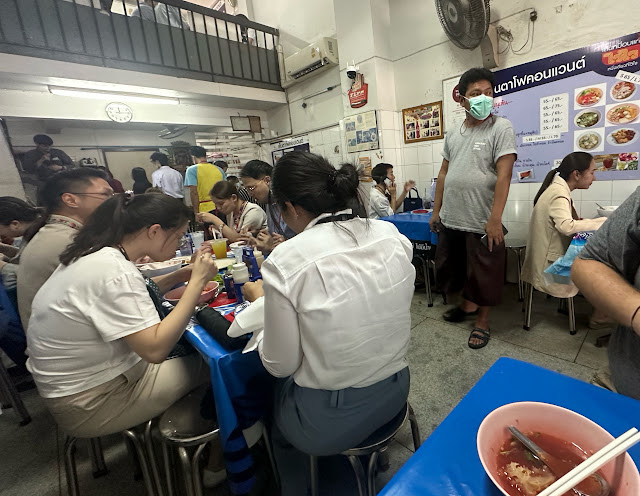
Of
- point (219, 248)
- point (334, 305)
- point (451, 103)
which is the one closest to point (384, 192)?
point (451, 103)

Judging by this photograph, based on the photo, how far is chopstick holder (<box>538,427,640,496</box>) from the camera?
1.14ft

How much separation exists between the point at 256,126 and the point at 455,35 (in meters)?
3.71

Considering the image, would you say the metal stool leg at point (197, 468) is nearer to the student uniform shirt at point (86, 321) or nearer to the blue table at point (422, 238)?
the student uniform shirt at point (86, 321)

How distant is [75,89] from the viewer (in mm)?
3818

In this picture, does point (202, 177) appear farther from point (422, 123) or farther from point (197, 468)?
point (197, 468)

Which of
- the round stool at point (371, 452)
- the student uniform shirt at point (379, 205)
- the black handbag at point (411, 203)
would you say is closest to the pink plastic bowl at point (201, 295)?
the round stool at point (371, 452)

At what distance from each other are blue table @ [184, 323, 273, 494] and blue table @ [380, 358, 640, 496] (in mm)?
636

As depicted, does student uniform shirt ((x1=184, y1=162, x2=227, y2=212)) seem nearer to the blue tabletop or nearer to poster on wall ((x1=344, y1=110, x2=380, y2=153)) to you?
poster on wall ((x1=344, y1=110, x2=380, y2=153))

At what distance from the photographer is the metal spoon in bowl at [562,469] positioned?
40cm

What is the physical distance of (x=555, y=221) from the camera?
2051mm

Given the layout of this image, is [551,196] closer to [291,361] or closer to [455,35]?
[455,35]

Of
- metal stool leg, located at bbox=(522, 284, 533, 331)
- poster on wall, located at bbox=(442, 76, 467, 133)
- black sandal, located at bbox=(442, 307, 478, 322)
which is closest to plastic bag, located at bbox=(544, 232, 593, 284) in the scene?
metal stool leg, located at bbox=(522, 284, 533, 331)

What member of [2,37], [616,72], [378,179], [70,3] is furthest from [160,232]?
[70,3]

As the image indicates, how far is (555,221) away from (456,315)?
3.36ft
